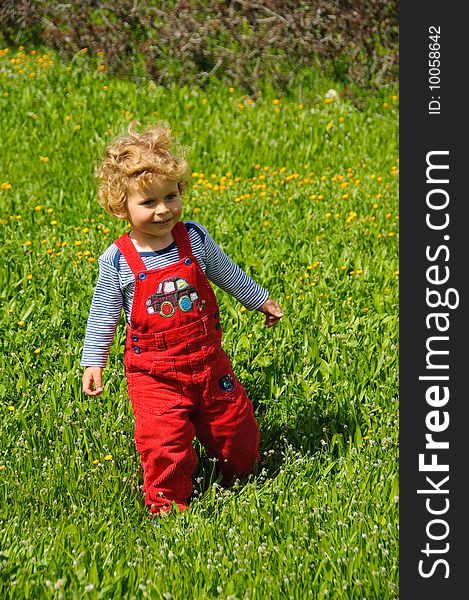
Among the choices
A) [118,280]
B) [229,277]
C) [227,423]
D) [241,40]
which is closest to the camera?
[118,280]

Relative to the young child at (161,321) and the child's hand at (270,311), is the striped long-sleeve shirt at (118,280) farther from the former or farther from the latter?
the child's hand at (270,311)

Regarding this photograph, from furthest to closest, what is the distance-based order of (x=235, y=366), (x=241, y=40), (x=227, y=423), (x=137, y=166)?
(x=241, y=40) → (x=235, y=366) → (x=227, y=423) → (x=137, y=166)

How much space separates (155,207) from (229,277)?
558mm

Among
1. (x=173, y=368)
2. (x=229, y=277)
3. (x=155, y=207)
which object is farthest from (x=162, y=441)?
(x=155, y=207)

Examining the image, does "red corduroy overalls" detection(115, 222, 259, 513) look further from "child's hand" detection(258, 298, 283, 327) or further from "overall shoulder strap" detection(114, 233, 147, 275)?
"child's hand" detection(258, 298, 283, 327)

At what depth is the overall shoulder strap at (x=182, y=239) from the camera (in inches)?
153

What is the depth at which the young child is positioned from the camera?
3.77m

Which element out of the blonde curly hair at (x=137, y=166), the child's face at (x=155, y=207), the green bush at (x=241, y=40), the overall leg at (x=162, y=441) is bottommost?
the overall leg at (x=162, y=441)

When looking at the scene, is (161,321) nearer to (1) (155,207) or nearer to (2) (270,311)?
(1) (155,207)

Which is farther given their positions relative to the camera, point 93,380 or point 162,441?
point 93,380

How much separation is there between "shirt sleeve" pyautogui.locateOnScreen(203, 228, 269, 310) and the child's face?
0.27 m

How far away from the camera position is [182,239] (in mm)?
3902

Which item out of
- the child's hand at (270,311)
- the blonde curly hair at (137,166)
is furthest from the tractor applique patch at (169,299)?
the child's hand at (270,311)

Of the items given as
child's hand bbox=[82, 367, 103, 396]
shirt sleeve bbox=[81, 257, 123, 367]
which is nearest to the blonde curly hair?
shirt sleeve bbox=[81, 257, 123, 367]
